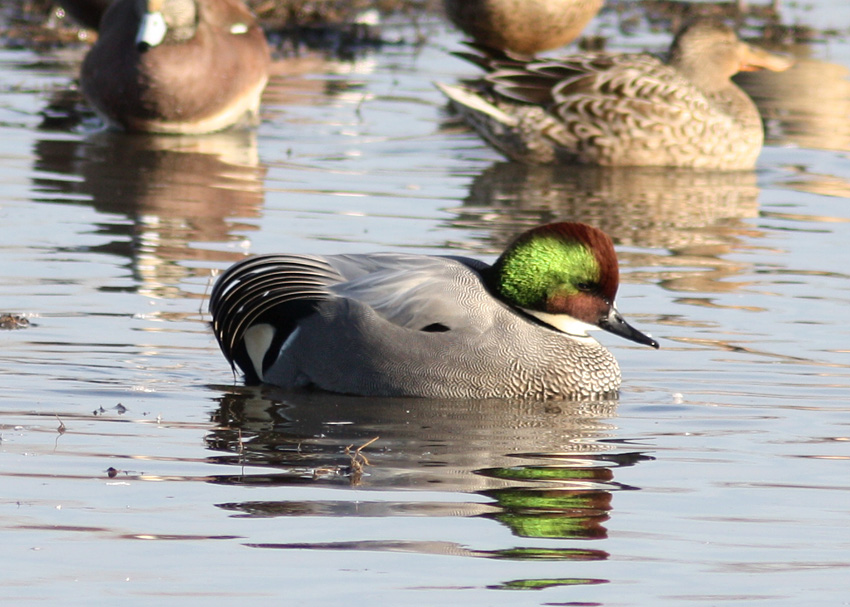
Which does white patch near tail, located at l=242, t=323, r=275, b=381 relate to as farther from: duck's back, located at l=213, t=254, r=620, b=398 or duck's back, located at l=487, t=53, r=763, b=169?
duck's back, located at l=487, t=53, r=763, b=169

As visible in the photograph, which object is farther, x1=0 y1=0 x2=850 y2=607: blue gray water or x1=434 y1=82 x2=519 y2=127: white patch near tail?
x1=434 y1=82 x2=519 y2=127: white patch near tail

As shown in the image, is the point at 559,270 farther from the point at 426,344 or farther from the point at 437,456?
the point at 437,456

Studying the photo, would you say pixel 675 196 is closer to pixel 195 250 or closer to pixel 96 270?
pixel 195 250

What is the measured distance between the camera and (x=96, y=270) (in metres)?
7.02

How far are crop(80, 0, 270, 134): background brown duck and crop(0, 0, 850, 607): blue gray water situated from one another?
298mm

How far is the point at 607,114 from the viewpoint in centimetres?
984

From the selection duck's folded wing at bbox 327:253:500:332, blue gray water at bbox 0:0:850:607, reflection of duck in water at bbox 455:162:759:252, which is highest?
duck's folded wing at bbox 327:253:500:332

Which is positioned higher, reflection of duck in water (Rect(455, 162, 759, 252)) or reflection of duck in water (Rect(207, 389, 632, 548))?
reflection of duck in water (Rect(207, 389, 632, 548))

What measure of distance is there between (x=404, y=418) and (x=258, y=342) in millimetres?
687

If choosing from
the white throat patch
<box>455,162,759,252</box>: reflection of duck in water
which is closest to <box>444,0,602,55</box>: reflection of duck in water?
<box>455,162,759,252</box>: reflection of duck in water

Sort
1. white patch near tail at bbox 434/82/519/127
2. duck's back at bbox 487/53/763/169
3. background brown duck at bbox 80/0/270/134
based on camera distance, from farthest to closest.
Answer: background brown duck at bbox 80/0/270/134 → white patch near tail at bbox 434/82/519/127 → duck's back at bbox 487/53/763/169

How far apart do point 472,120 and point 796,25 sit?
23.1 ft

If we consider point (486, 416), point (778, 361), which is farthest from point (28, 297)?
point (778, 361)

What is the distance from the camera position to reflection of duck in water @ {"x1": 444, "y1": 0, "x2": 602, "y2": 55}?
1259cm
